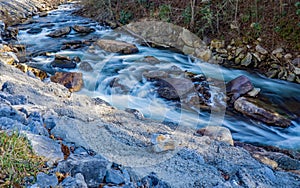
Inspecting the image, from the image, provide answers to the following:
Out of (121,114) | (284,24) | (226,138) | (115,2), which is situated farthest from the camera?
(115,2)

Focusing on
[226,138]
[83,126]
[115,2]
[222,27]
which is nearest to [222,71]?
[222,27]

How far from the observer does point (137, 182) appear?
2.06m

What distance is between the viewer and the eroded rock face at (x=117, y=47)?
7609 millimetres

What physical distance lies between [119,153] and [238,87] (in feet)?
11.9

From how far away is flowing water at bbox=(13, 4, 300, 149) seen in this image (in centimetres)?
451

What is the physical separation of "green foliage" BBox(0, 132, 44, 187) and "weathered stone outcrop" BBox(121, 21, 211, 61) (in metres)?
5.85

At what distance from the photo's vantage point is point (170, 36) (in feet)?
27.9

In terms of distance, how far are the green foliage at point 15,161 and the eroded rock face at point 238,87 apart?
13.2ft

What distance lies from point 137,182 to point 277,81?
16.9 ft

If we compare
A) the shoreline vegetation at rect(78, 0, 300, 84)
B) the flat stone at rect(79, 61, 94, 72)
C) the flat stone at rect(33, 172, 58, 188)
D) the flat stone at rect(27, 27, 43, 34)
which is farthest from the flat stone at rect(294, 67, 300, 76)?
the flat stone at rect(27, 27, 43, 34)

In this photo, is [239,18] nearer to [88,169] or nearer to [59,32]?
[59,32]

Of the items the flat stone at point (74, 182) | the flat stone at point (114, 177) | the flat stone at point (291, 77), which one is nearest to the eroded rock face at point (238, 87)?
the flat stone at point (291, 77)

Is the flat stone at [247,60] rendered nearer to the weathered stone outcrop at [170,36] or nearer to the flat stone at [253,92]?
the weathered stone outcrop at [170,36]

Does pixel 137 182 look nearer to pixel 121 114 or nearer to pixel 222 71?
pixel 121 114
